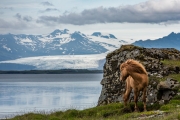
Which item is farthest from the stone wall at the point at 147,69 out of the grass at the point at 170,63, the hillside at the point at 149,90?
the grass at the point at 170,63

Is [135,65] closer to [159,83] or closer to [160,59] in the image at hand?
[159,83]

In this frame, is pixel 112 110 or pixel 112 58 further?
pixel 112 58

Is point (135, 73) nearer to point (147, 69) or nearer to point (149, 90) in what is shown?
point (149, 90)

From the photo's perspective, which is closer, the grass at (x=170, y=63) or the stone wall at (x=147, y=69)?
the stone wall at (x=147, y=69)

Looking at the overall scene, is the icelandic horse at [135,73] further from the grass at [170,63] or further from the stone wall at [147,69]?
the grass at [170,63]

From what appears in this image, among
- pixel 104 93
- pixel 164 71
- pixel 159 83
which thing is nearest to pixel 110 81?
pixel 104 93

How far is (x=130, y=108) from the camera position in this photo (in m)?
22.3

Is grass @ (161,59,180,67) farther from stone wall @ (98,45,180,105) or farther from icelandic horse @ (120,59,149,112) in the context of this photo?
icelandic horse @ (120,59,149,112)

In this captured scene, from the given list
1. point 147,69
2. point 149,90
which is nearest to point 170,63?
point 147,69

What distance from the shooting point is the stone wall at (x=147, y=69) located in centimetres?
2510

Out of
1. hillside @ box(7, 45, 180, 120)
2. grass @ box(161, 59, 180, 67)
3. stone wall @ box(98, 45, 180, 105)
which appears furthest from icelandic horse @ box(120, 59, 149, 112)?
grass @ box(161, 59, 180, 67)

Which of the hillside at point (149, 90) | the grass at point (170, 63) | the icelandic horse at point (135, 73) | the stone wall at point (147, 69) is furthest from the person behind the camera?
the grass at point (170, 63)

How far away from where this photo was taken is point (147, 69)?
94.1 ft

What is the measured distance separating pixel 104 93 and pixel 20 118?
10727 mm
